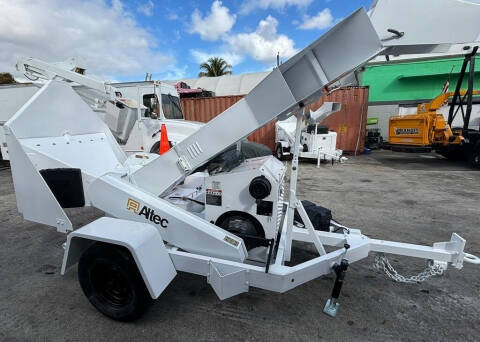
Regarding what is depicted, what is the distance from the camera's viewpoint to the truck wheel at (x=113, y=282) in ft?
6.11

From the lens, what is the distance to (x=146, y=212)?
6.87ft

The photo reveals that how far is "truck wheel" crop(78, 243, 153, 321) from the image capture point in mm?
Result: 1863

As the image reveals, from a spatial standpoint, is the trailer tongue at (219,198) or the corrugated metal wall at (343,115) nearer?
the trailer tongue at (219,198)

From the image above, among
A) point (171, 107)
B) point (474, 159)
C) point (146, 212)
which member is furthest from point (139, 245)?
point (474, 159)

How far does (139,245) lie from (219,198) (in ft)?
2.44

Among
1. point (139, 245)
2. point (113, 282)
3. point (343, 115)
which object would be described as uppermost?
point (343, 115)

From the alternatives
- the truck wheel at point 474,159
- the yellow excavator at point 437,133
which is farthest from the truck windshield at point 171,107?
the truck wheel at point 474,159

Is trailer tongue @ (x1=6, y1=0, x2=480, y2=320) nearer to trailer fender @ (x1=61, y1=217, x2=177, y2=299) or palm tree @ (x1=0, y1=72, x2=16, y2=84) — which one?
trailer fender @ (x1=61, y1=217, x2=177, y2=299)

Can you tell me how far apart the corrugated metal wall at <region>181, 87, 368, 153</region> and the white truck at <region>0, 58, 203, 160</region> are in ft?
13.5

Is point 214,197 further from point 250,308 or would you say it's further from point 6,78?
point 6,78

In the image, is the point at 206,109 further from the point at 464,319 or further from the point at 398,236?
the point at 464,319

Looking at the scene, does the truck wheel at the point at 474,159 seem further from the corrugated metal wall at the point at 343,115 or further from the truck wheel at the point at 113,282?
the truck wheel at the point at 113,282

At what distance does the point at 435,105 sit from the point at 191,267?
418 inches

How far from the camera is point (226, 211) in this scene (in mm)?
2223
